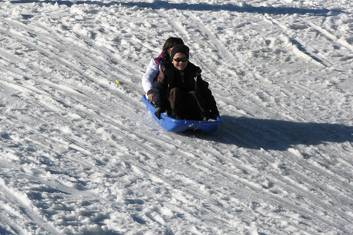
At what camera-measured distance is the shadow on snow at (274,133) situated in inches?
294

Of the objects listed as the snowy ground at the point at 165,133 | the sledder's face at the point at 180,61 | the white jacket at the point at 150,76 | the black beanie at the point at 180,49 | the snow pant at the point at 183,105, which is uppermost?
the black beanie at the point at 180,49

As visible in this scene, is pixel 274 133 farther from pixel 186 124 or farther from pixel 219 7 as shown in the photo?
pixel 219 7

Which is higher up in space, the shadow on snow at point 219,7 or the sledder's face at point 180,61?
the sledder's face at point 180,61

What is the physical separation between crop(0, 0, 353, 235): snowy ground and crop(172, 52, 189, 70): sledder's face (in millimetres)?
655

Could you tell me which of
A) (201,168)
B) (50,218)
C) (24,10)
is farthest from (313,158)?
(24,10)

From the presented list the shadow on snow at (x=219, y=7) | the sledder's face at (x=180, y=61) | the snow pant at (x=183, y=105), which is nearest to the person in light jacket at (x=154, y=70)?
the sledder's face at (x=180, y=61)

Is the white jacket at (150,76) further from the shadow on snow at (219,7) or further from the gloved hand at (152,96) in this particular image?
the shadow on snow at (219,7)

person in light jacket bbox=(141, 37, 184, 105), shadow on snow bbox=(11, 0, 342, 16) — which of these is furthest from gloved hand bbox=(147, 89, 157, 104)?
shadow on snow bbox=(11, 0, 342, 16)

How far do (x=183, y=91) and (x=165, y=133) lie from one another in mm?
457

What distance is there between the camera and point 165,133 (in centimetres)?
746

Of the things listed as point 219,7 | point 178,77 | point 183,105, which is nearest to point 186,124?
point 183,105

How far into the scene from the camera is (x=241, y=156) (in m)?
7.05

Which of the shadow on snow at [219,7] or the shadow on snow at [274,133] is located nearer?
the shadow on snow at [274,133]

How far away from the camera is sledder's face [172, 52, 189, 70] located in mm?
7488
